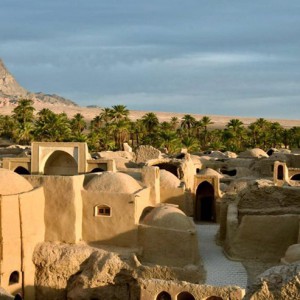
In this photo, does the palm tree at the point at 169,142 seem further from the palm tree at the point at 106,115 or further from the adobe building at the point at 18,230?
the adobe building at the point at 18,230

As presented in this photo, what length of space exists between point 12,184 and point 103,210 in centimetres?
387

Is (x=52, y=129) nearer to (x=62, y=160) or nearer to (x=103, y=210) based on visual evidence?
(x=62, y=160)

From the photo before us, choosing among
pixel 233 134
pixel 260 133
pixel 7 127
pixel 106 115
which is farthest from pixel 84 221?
pixel 7 127

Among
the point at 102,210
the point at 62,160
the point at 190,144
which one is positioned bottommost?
the point at 102,210

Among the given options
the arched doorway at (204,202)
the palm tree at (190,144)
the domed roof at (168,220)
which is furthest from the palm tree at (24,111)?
the domed roof at (168,220)

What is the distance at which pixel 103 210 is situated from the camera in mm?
19969

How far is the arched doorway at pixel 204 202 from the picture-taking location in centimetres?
2878

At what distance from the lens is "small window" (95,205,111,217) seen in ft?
65.2

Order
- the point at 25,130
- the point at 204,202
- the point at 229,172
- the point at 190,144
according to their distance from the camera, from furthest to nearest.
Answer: the point at 25,130 < the point at 190,144 < the point at 229,172 < the point at 204,202

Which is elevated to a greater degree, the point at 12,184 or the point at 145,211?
the point at 12,184

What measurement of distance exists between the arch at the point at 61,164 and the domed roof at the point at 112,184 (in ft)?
19.1

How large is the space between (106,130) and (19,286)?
3403 centimetres

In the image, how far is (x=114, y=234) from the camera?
776 inches

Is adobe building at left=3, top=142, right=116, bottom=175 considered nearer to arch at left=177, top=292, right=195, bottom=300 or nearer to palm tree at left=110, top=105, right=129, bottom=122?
arch at left=177, top=292, right=195, bottom=300
